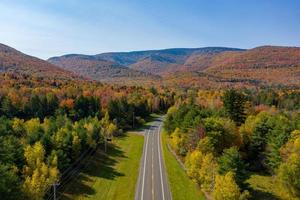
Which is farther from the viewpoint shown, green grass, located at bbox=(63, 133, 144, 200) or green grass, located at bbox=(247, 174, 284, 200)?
green grass, located at bbox=(247, 174, 284, 200)

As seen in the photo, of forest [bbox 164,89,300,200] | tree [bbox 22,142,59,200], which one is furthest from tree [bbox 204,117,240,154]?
tree [bbox 22,142,59,200]

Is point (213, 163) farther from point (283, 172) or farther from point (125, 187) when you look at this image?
point (125, 187)

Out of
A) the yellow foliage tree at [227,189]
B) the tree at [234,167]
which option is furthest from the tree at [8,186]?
the tree at [234,167]

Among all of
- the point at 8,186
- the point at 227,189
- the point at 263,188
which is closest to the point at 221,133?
the point at 263,188

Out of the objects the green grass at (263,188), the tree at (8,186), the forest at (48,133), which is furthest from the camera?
the green grass at (263,188)

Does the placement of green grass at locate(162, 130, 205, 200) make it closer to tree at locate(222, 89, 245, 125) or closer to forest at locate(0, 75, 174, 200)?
forest at locate(0, 75, 174, 200)

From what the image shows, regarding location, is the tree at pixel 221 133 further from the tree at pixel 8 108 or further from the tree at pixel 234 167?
the tree at pixel 8 108

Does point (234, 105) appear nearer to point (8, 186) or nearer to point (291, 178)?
point (291, 178)
